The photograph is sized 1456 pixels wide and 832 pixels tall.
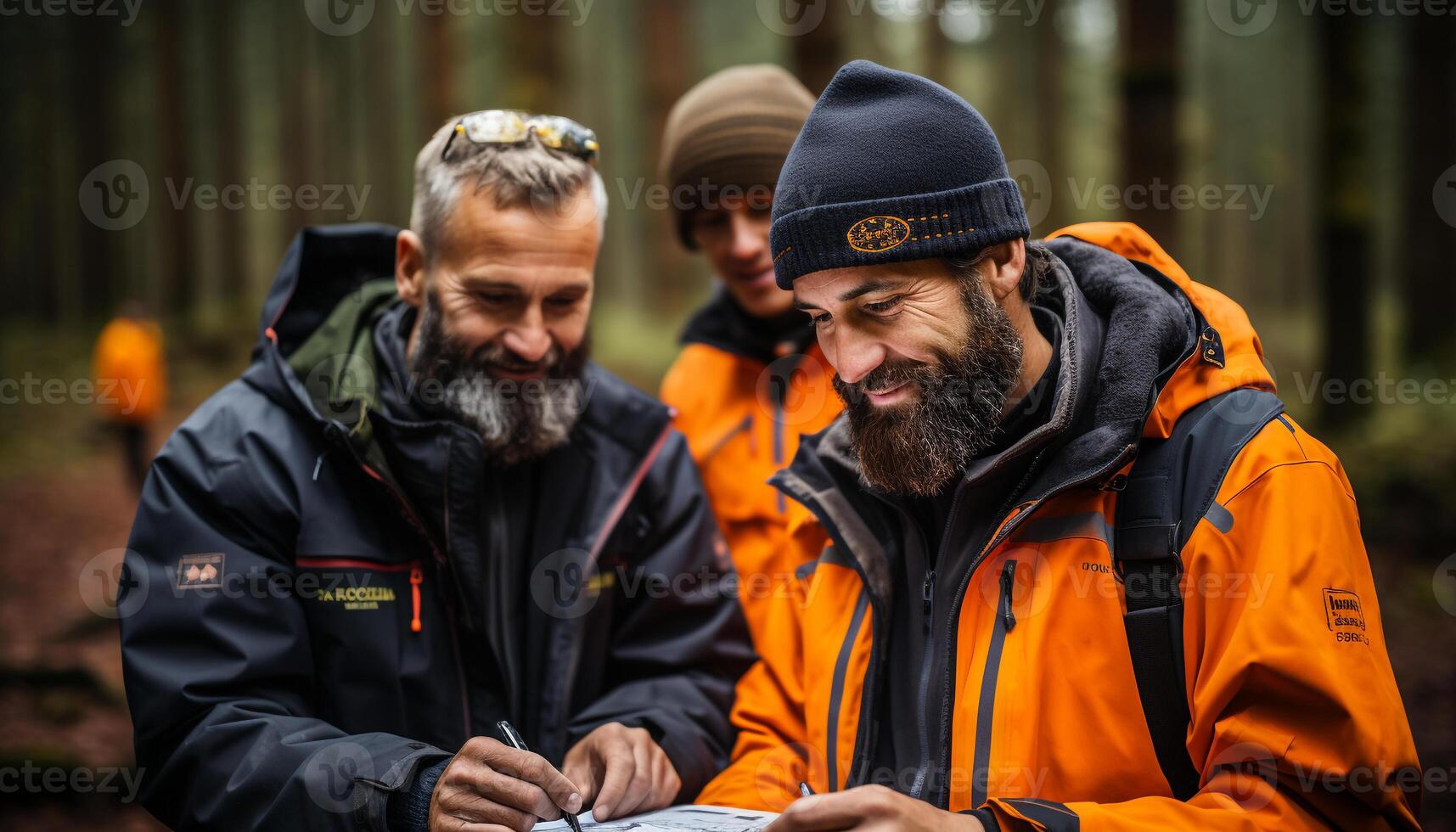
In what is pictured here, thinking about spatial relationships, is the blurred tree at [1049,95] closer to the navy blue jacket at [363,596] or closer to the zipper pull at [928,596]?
the navy blue jacket at [363,596]

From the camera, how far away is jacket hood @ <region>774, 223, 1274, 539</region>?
2172mm

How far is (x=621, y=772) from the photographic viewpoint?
252cm

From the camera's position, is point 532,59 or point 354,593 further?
point 532,59

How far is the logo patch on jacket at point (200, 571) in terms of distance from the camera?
8.52 ft

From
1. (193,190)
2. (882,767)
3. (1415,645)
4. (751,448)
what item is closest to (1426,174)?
(1415,645)

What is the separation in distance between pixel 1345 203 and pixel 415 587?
9366 millimetres

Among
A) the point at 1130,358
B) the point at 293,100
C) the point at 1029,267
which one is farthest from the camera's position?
the point at 293,100

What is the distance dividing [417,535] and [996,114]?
20.9 m

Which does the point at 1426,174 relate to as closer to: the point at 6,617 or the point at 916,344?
the point at 916,344

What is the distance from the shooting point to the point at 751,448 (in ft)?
12.2
